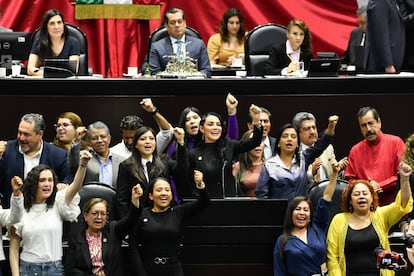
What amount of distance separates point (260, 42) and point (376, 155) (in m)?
2.63

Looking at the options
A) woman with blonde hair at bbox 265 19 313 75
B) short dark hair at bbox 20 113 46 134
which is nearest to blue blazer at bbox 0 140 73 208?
short dark hair at bbox 20 113 46 134

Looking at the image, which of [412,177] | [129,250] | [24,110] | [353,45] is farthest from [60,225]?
[353,45]

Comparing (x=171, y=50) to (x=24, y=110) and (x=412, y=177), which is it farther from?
(x=412, y=177)

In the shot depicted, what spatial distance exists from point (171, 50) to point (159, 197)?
9.25 feet

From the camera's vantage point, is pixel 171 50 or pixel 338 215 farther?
pixel 171 50

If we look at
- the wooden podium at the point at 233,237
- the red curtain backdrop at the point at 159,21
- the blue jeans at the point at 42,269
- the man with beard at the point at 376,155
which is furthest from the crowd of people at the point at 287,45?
the blue jeans at the point at 42,269

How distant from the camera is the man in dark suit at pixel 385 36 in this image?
11461 millimetres

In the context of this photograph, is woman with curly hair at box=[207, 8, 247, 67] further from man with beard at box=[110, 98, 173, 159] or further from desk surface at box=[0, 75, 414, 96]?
man with beard at box=[110, 98, 173, 159]

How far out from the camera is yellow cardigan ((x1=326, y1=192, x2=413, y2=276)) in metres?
9.41

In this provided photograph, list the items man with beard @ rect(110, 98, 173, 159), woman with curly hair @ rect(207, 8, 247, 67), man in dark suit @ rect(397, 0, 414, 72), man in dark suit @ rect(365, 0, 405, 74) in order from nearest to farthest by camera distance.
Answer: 1. man with beard @ rect(110, 98, 173, 159)
2. man in dark suit @ rect(365, 0, 405, 74)
3. man in dark suit @ rect(397, 0, 414, 72)
4. woman with curly hair @ rect(207, 8, 247, 67)

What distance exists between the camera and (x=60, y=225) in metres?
9.33

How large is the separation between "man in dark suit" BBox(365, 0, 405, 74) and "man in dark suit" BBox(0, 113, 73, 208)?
323 centimetres

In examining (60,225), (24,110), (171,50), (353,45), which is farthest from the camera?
(353,45)

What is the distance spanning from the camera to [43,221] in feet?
30.5
